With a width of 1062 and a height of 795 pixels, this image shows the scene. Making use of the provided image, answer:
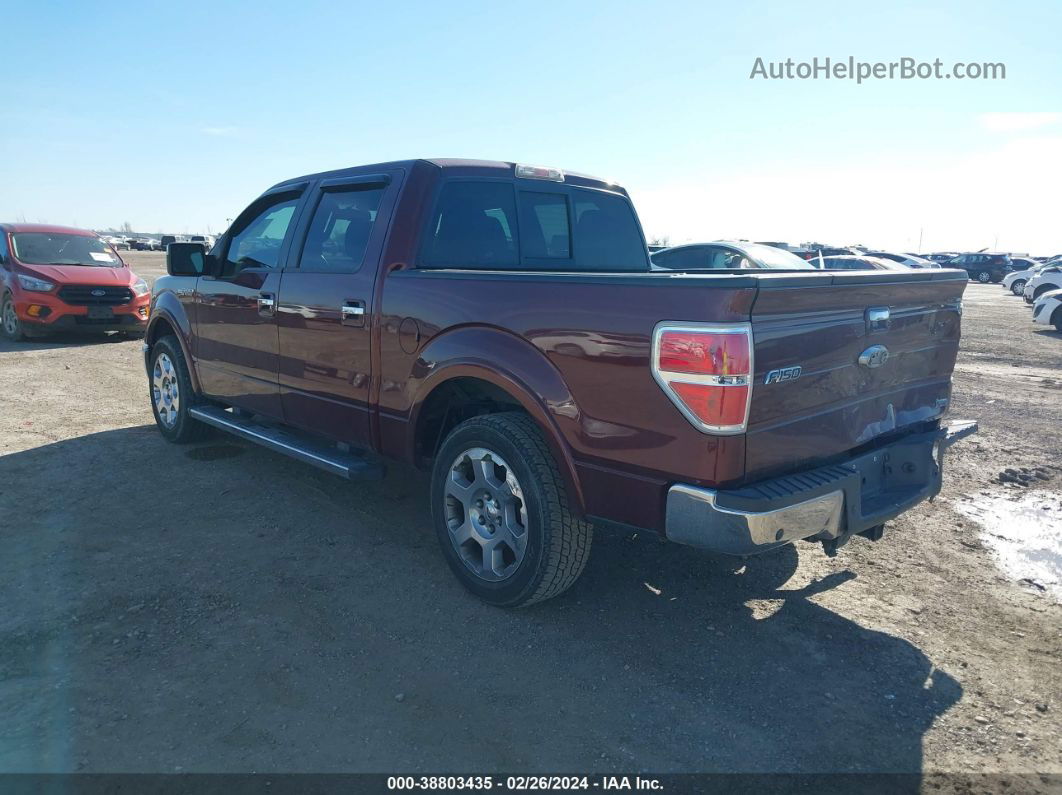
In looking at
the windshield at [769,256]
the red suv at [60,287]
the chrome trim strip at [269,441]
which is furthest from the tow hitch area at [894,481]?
the red suv at [60,287]

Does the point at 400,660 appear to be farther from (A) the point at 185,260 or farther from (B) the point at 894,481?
(A) the point at 185,260

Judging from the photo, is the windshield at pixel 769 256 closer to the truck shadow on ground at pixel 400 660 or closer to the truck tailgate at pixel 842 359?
the truck tailgate at pixel 842 359

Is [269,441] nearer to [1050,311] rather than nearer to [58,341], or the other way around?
[58,341]

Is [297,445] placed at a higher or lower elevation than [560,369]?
lower

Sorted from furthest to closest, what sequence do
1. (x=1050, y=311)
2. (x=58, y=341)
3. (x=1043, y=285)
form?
1. (x=1043, y=285)
2. (x=1050, y=311)
3. (x=58, y=341)

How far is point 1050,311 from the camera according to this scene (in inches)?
663

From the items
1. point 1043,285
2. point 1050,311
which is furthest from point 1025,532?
point 1043,285

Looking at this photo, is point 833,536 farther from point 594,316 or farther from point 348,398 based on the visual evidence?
point 348,398

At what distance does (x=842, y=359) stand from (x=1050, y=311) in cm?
1723

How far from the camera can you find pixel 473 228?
14.1 feet

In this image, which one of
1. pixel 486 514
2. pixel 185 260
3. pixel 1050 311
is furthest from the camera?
pixel 1050 311

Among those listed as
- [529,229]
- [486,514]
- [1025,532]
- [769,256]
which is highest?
[529,229]

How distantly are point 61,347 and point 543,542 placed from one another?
36.2 feet

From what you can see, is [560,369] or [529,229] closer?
[560,369]
